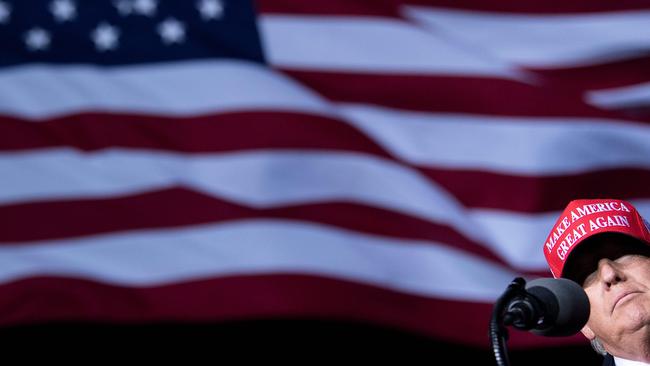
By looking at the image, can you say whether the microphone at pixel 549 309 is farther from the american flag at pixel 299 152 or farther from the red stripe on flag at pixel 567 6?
the red stripe on flag at pixel 567 6

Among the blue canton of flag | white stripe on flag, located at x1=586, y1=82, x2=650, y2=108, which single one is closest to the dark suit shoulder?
white stripe on flag, located at x1=586, y1=82, x2=650, y2=108

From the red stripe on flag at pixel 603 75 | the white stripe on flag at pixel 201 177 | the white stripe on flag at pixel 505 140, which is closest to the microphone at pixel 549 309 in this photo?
the white stripe on flag at pixel 201 177

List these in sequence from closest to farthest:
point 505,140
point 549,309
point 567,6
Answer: point 549,309
point 505,140
point 567,6

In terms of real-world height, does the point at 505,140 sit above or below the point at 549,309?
above

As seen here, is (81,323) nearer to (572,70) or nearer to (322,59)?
(322,59)

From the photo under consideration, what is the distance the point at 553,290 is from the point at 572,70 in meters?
3.78

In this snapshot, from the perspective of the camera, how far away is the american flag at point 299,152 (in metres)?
5.33

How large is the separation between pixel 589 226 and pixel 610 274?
0.41 ft

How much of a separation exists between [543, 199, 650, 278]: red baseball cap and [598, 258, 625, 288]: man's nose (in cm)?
7

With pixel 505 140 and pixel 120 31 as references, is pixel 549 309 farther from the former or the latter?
pixel 120 31

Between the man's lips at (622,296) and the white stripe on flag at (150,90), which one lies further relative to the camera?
the white stripe on flag at (150,90)

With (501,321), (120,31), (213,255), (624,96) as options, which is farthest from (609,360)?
(120,31)

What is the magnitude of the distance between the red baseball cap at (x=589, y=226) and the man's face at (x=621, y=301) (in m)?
0.06

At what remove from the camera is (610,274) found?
227cm
